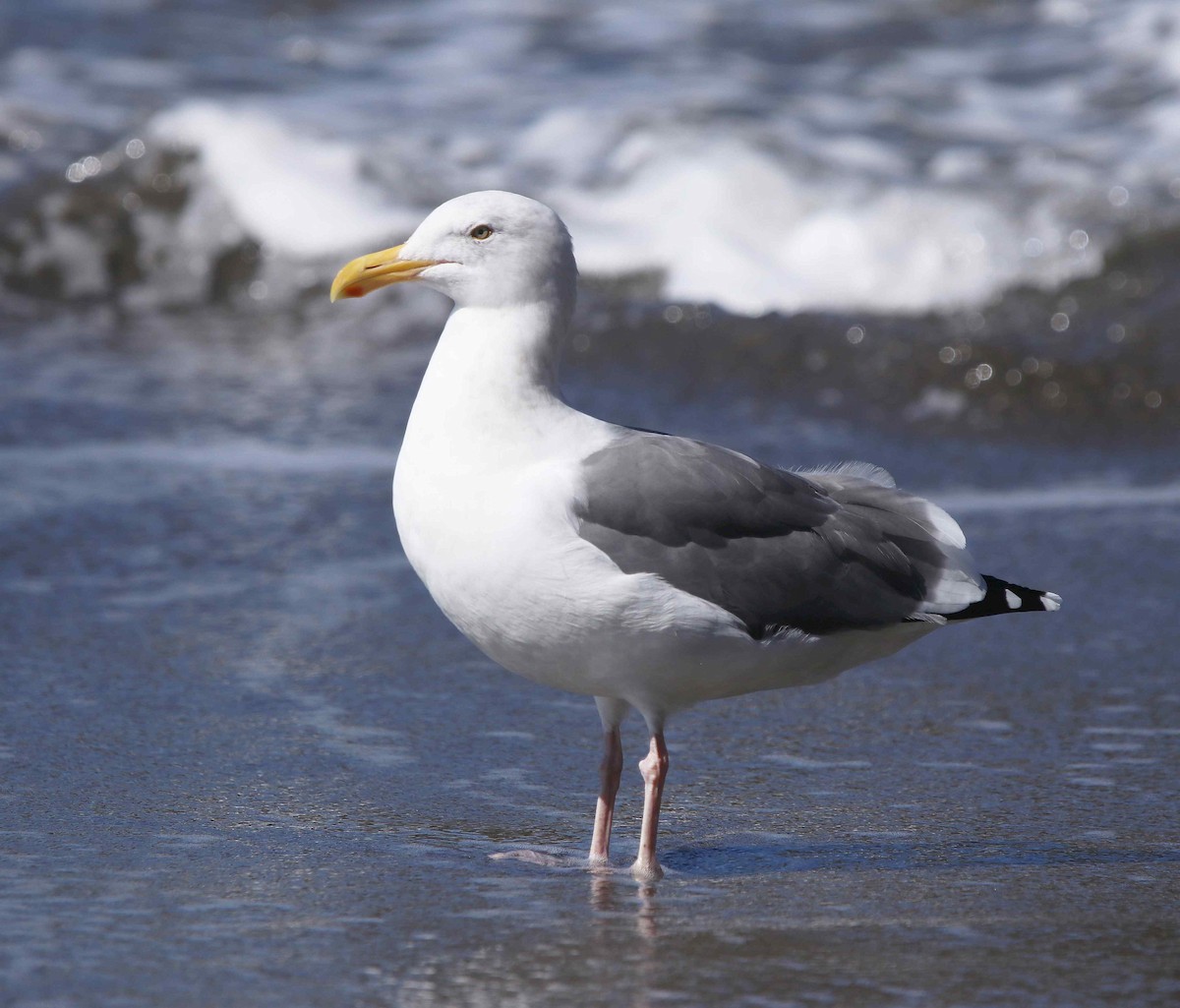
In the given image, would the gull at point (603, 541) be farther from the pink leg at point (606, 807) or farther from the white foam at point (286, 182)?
the white foam at point (286, 182)

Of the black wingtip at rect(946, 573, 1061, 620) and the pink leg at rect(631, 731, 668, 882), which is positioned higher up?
the black wingtip at rect(946, 573, 1061, 620)

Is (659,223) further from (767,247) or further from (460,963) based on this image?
(460,963)

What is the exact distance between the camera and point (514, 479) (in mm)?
3443

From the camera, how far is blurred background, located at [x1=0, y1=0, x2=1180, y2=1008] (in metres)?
3.08

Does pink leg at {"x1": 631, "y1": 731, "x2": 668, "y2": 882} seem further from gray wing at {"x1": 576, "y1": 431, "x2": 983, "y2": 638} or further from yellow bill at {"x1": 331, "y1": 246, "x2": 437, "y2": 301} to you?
yellow bill at {"x1": 331, "y1": 246, "x2": 437, "y2": 301}

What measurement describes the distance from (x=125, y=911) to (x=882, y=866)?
4.83 ft

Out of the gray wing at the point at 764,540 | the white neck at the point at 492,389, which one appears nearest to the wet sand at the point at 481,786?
the gray wing at the point at 764,540

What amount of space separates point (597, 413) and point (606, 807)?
406cm

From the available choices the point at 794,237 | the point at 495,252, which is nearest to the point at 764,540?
the point at 495,252

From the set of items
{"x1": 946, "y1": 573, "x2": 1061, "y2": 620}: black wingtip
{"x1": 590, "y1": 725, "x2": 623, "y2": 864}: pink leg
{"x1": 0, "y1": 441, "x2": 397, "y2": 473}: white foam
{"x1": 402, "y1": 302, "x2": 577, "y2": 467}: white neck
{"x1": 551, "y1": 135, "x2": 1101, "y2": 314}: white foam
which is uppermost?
{"x1": 551, "y1": 135, "x2": 1101, "y2": 314}: white foam

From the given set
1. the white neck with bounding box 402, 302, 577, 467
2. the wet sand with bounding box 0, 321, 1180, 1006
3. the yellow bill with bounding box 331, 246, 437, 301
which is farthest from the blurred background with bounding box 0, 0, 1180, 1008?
the yellow bill with bounding box 331, 246, 437, 301

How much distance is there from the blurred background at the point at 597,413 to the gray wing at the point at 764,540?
0.48 metres

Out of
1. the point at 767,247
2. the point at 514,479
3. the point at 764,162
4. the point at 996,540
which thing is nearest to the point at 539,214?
the point at 514,479

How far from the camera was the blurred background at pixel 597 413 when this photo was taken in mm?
3076
